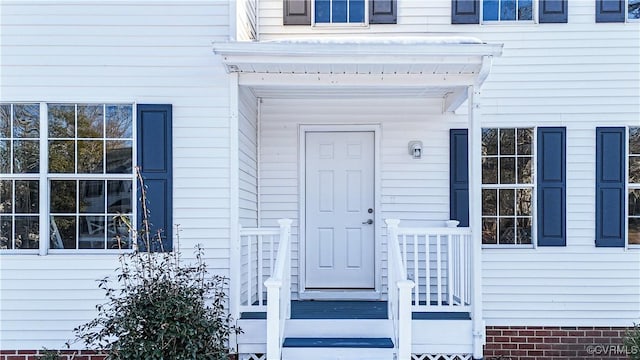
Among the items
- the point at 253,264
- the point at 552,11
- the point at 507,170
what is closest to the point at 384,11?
the point at 552,11

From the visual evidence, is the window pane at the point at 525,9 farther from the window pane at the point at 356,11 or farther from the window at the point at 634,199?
the window pane at the point at 356,11

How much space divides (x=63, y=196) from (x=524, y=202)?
5095 millimetres

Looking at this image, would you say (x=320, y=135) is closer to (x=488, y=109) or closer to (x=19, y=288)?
(x=488, y=109)

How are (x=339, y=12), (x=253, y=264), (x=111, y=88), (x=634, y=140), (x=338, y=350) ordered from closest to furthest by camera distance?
(x=338, y=350)
(x=111, y=88)
(x=253, y=264)
(x=634, y=140)
(x=339, y=12)

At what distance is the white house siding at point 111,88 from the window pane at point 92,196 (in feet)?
1.51

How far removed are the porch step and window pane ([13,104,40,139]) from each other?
3249mm

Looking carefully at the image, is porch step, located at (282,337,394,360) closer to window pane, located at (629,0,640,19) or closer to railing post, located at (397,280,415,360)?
railing post, located at (397,280,415,360)

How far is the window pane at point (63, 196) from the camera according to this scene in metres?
5.62

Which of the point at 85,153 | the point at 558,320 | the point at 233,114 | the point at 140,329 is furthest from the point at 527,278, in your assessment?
the point at 85,153

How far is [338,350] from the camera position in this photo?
16.9ft

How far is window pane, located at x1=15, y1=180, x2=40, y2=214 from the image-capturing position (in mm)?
5617

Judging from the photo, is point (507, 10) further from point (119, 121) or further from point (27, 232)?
point (27, 232)

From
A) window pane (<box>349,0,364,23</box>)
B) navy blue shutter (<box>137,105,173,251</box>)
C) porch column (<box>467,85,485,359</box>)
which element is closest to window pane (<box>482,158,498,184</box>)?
porch column (<box>467,85,485,359</box>)

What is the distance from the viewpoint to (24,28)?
18.3 feet
